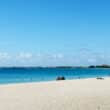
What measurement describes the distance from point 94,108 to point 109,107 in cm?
65

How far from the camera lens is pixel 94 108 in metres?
11.7

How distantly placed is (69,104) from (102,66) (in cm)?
18596

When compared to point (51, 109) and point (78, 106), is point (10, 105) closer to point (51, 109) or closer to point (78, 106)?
point (51, 109)

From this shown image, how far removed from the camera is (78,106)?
12031mm

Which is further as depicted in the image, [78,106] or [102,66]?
[102,66]

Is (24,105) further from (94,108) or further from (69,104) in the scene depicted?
(94,108)

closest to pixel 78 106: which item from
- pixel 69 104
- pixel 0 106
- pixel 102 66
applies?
pixel 69 104

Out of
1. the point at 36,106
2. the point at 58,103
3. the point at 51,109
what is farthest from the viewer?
the point at 58,103

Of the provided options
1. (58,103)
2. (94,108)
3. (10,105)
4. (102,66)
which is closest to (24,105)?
(10,105)

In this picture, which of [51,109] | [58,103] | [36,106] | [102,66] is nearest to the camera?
[51,109]

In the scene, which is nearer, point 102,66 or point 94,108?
point 94,108

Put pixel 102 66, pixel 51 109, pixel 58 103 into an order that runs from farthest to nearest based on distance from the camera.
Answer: pixel 102 66 → pixel 58 103 → pixel 51 109

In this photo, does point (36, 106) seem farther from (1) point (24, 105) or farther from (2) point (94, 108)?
(2) point (94, 108)

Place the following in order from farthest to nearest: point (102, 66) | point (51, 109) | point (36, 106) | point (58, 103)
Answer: point (102, 66), point (58, 103), point (36, 106), point (51, 109)
